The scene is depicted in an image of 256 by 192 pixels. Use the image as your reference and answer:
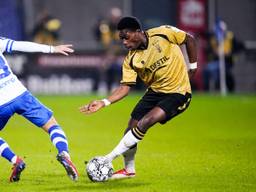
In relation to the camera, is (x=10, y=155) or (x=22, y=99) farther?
(x=10, y=155)

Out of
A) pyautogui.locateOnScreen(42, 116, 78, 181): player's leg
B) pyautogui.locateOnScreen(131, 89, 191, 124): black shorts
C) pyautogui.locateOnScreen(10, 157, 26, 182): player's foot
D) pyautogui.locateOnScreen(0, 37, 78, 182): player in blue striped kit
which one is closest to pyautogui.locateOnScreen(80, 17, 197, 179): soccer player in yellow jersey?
pyautogui.locateOnScreen(131, 89, 191, 124): black shorts

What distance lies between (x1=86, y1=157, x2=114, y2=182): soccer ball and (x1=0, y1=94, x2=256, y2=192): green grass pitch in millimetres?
104

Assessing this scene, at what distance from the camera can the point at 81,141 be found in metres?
18.5

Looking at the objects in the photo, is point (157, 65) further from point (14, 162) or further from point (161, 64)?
point (14, 162)

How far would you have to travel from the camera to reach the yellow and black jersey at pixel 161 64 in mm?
12156

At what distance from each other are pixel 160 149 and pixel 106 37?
15.7 m

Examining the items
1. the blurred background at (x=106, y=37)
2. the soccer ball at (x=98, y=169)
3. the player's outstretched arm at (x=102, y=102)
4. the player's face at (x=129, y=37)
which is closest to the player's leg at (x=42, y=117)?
the soccer ball at (x=98, y=169)

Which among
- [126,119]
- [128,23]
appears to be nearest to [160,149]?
[128,23]

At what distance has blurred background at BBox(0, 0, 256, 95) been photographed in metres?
31.5

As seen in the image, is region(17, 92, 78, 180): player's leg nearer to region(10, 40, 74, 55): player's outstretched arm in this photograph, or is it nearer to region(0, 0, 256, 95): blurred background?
region(10, 40, 74, 55): player's outstretched arm

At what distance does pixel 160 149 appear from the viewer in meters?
16.8

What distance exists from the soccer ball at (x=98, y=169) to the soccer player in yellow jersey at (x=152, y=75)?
95mm

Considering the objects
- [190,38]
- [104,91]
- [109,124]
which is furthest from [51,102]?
[190,38]

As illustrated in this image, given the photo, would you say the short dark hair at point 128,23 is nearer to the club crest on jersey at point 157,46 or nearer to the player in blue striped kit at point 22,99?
the club crest on jersey at point 157,46
